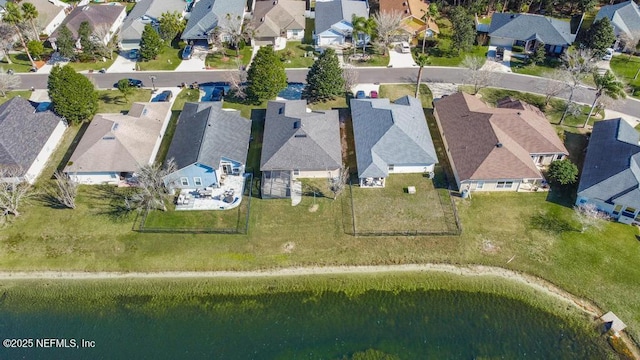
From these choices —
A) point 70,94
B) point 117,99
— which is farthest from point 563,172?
point 70,94

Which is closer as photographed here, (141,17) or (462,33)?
(462,33)

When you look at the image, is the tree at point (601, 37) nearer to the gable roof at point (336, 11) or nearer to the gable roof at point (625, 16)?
the gable roof at point (625, 16)

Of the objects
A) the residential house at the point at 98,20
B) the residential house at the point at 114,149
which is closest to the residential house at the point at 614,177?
the residential house at the point at 114,149

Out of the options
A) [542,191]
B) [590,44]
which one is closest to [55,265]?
Answer: [542,191]

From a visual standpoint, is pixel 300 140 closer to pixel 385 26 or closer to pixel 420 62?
pixel 420 62

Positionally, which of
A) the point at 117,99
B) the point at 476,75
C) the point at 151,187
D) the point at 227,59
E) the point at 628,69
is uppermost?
the point at 476,75

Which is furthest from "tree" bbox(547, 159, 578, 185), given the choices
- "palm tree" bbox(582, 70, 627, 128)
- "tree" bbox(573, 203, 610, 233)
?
"palm tree" bbox(582, 70, 627, 128)
